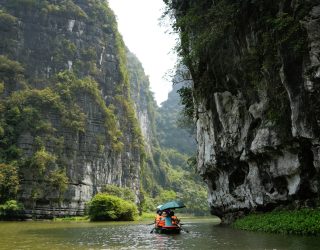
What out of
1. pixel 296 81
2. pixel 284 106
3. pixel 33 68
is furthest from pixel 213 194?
pixel 33 68

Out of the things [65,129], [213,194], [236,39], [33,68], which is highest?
[33,68]

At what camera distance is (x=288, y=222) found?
15.9 m

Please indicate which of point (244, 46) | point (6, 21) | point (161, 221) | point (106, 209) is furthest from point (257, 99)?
point (6, 21)

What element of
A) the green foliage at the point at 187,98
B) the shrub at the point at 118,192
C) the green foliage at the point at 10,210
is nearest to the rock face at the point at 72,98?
the shrub at the point at 118,192

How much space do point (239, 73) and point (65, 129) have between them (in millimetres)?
35089

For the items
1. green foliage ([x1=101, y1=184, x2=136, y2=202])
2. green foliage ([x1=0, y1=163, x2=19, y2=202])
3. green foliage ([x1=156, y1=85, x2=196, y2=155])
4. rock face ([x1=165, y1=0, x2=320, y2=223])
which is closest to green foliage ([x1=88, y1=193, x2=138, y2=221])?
green foliage ([x1=0, y1=163, x2=19, y2=202])

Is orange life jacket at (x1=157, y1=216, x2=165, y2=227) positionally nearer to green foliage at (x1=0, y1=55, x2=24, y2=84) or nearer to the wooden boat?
the wooden boat

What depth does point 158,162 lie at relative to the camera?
10562 centimetres

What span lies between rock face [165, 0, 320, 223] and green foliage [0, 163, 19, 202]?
24.4 meters

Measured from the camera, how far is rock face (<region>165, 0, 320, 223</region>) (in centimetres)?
1438

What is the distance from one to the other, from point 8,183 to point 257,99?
31.4 m

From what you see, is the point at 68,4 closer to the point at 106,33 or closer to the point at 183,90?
the point at 106,33

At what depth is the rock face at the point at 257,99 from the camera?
14375mm

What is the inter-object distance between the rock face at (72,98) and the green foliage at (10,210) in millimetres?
2045
